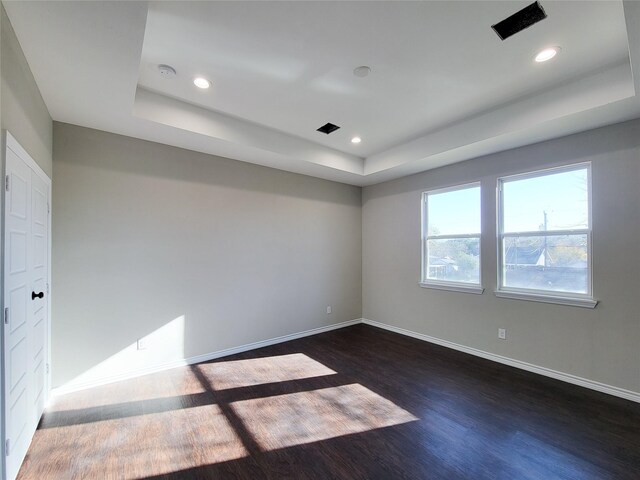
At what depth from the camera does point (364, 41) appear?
2105 mm

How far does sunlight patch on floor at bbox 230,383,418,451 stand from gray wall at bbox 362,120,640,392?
1941 millimetres

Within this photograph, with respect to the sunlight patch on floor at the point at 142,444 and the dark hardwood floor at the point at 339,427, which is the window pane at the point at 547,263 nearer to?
the dark hardwood floor at the point at 339,427

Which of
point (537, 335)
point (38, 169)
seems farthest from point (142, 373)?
point (537, 335)

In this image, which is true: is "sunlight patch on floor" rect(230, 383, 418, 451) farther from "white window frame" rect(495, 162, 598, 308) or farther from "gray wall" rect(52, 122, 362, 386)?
"white window frame" rect(495, 162, 598, 308)

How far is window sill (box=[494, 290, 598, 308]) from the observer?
2955mm

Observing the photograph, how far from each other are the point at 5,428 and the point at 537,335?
15.0ft

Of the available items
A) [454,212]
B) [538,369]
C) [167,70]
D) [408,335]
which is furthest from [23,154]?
[538,369]

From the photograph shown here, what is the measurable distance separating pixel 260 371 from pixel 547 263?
3.56m

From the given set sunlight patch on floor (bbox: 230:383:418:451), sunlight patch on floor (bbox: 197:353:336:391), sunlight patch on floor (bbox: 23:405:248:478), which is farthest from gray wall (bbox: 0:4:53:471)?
sunlight patch on floor (bbox: 197:353:336:391)

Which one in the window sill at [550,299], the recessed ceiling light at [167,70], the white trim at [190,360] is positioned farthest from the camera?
the window sill at [550,299]

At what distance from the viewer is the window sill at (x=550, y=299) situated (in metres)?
2.96

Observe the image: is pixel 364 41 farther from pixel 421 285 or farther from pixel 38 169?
pixel 421 285

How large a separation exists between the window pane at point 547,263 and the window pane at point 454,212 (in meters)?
0.55

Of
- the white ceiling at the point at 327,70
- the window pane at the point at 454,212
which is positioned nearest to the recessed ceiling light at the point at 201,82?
the white ceiling at the point at 327,70
